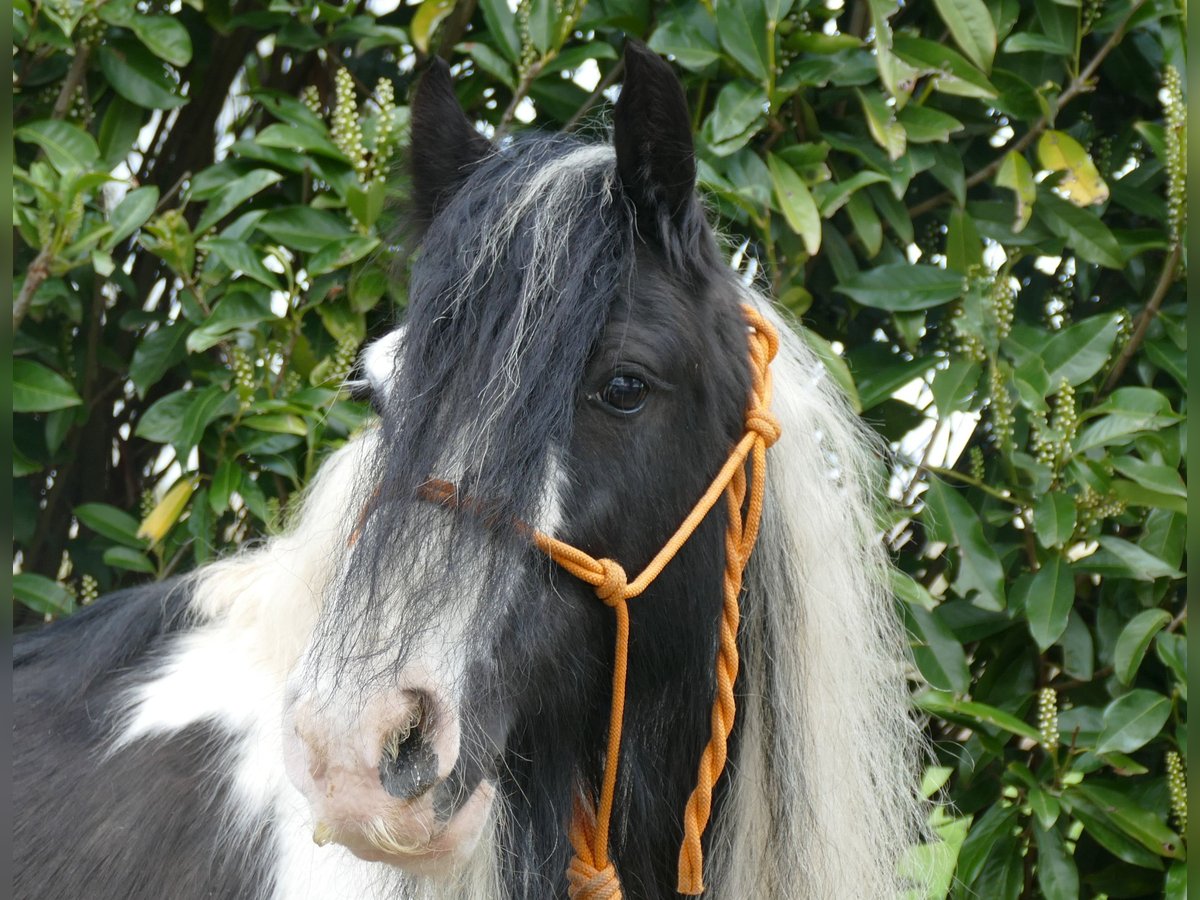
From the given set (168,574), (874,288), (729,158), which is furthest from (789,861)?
(168,574)

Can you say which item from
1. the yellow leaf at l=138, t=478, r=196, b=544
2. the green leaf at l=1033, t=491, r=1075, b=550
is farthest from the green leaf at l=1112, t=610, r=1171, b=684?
the yellow leaf at l=138, t=478, r=196, b=544

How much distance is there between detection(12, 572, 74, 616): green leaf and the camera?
2.11 metres

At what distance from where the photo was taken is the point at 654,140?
130cm

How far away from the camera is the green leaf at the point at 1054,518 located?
1.76m

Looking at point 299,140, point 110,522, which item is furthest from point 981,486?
point 110,522

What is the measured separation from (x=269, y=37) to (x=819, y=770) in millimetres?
1889

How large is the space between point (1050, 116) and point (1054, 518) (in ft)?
2.11

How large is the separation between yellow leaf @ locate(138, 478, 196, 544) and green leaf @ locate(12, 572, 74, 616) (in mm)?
194

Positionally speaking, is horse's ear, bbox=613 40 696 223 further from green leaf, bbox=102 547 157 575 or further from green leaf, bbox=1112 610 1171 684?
green leaf, bbox=102 547 157 575

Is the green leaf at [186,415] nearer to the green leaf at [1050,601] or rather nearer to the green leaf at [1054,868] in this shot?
the green leaf at [1050,601]

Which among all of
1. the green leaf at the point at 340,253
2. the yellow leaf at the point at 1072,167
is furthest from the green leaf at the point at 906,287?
the green leaf at the point at 340,253

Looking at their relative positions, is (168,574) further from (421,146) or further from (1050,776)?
(1050,776)

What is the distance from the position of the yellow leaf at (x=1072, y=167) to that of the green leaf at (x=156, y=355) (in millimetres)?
1482

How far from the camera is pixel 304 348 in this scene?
6.81ft
